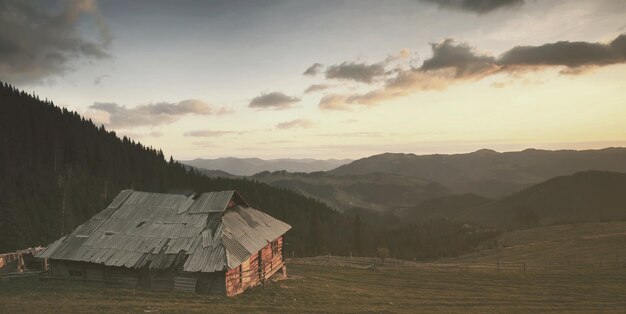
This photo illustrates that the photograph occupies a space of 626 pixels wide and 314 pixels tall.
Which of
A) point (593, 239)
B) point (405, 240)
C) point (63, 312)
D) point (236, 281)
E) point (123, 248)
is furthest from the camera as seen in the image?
point (405, 240)

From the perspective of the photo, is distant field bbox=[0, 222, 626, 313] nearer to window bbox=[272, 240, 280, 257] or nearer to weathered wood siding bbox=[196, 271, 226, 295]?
weathered wood siding bbox=[196, 271, 226, 295]

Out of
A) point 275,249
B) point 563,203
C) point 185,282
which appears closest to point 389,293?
point 275,249

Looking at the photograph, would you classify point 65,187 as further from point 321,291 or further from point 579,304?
point 579,304


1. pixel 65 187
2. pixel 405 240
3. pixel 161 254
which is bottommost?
pixel 405 240

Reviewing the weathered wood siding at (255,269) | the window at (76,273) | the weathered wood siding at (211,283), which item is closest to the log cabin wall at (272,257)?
the weathered wood siding at (255,269)

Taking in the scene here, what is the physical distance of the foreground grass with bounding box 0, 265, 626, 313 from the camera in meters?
26.6

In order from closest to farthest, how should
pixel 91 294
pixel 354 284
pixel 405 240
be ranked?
1. pixel 91 294
2. pixel 354 284
3. pixel 405 240

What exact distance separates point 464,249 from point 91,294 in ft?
293

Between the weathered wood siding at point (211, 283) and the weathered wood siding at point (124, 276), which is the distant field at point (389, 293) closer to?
the weathered wood siding at point (211, 283)

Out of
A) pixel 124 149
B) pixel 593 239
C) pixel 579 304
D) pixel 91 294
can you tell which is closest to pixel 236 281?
pixel 91 294

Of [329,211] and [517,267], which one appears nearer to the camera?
[517,267]

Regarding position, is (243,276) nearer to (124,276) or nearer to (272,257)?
(272,257)

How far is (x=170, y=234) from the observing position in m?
35.4

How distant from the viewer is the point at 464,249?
98.6m
